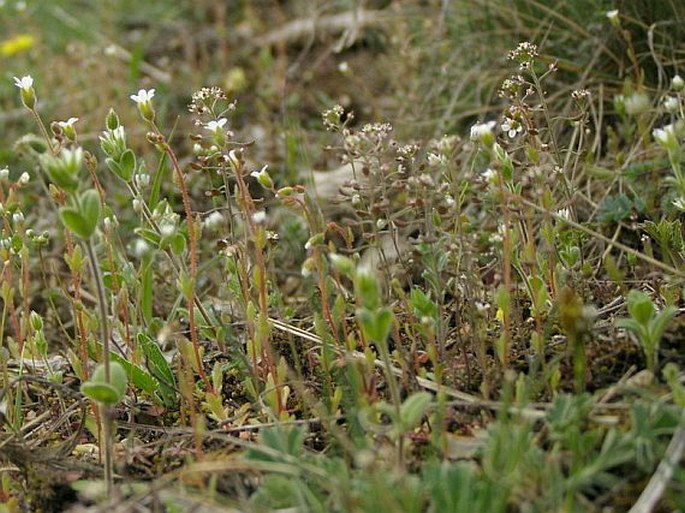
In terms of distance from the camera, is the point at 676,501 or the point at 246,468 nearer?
the point at 676,501

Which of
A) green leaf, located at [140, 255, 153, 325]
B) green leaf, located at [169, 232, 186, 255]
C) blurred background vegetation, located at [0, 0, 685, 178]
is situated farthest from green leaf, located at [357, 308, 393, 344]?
blurred background vegetation, located at [0, 0, 685, 178]

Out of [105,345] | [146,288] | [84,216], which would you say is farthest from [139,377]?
[84,216]

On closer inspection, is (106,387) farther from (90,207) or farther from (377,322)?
(377,322)

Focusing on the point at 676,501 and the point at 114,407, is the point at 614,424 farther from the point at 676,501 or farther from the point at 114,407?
the point at 114,407

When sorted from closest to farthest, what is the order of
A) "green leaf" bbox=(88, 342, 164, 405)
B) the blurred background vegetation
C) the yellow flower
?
"green leaf" bbox=(88, 342, 164, 405), the blurred background vegetation, the yellow flower

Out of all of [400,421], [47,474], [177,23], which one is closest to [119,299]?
[47,474]

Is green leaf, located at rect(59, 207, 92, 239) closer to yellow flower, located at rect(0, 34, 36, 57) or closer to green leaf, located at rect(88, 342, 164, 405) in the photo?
green leaf, located at rect(88, 342, 164, 405)
